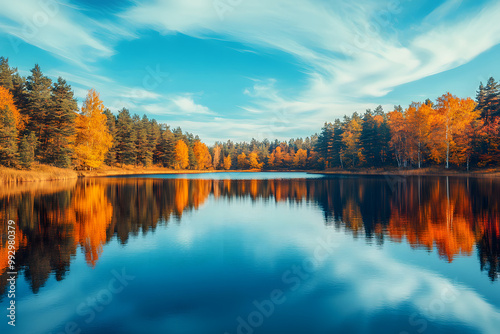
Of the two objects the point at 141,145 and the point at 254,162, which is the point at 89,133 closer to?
the point at 141,145

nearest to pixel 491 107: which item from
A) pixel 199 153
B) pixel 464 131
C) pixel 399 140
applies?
pixel 464 131

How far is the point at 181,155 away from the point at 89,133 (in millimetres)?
59129

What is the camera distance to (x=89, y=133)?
68750 mm

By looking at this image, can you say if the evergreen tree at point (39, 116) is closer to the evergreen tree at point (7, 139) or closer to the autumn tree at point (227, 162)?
the evergreen tree at point (7, 139)

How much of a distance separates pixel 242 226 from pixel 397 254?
847 centimetres

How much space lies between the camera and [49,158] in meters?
58.0

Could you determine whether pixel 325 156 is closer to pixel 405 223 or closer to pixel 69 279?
pixel 405 223

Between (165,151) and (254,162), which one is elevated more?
(165,151)

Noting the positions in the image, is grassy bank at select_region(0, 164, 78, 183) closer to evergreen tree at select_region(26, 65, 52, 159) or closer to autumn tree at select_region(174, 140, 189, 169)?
evergreen tree at select_region(26, 65, 52, 159)

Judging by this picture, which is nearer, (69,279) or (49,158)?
(69,279)

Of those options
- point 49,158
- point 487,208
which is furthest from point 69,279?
point 49,158

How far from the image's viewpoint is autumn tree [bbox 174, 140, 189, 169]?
126 metres

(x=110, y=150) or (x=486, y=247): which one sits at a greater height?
(x=110, y=150)

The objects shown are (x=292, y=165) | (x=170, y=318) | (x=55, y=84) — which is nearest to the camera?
(x=170, y=318)
